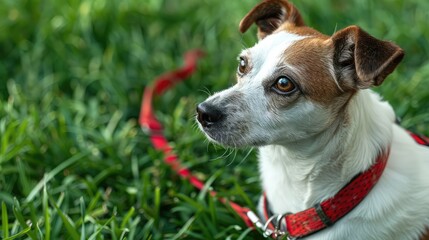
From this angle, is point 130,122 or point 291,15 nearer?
point 291,15

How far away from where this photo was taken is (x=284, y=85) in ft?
10.4

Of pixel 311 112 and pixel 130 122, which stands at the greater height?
pixel 311 112

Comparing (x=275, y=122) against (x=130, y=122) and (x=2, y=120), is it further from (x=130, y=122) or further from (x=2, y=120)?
(x=2, y=120)

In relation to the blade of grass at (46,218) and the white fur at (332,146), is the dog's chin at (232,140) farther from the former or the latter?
the blade of grass at (46,218)

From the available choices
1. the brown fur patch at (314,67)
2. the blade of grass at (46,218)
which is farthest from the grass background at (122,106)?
the brown fur patch at (314,67)

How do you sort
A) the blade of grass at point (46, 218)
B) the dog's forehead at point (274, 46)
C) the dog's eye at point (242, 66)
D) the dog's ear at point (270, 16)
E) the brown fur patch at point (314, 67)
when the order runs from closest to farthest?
the brown fur patch at point (314, 67) → the dog's forehead at point (274, 46) → the dog's eye at point (242, 66) → the blade of grass at point (46, 218) → the dog's ear at point (270, 16)

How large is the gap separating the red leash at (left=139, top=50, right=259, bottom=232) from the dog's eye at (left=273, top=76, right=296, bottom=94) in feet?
2.77

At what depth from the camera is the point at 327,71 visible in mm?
3174

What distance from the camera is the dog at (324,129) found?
315cm

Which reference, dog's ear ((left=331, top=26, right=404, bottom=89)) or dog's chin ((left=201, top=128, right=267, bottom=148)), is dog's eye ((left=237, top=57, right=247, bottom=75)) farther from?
dog's ear ((left=331, top=26, right=404, bottom=89))

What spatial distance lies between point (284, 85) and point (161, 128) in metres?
1.88

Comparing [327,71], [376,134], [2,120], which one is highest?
[327,71]

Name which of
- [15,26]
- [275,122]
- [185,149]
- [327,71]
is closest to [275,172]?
[275,122]

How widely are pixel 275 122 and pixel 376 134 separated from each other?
504mm
